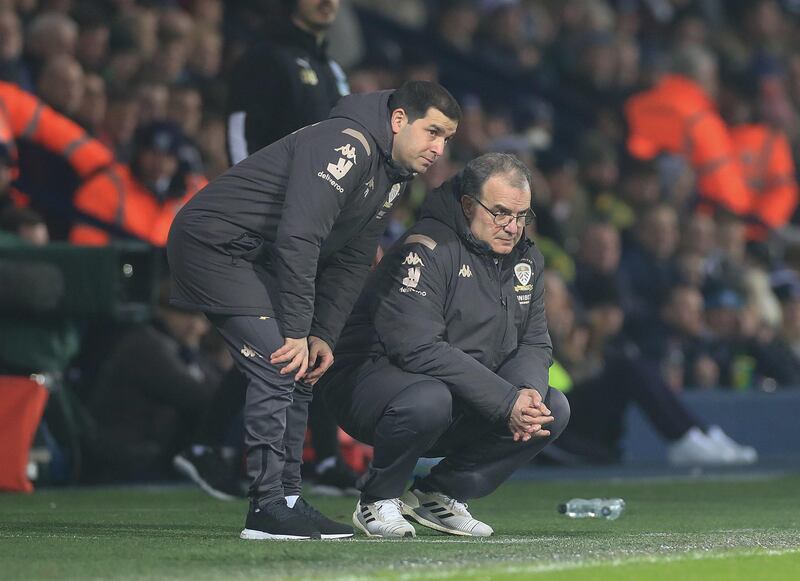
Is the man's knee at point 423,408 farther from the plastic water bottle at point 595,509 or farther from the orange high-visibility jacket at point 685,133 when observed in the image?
the orange high-visibility jacket at point 685,133

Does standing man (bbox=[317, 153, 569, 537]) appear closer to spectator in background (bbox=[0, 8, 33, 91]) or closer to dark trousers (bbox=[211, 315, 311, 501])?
dark trousers (bbox=[211, 315, 311, 501])

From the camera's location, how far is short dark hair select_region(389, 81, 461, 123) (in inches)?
221

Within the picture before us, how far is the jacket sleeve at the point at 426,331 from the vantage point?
5.80 meters

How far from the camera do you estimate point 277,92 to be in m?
7.34

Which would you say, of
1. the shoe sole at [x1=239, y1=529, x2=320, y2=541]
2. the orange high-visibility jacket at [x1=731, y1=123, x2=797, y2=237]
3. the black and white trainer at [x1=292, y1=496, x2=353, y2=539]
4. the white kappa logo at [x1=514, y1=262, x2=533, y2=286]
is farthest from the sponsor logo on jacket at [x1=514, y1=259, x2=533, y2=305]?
the orange high-visibility jacket at [x1=731, y1=123, x2=797, y2=237]

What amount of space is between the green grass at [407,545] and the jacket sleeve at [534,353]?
0.55 meters

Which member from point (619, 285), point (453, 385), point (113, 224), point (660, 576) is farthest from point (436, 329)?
point (619, 285)

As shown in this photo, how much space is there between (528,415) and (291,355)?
0.88 meters

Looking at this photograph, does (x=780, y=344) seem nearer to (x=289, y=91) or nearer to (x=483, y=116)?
(x=483, y=116)

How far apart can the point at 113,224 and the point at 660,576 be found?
5295 mm

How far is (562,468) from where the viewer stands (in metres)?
10.6

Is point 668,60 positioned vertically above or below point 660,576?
above

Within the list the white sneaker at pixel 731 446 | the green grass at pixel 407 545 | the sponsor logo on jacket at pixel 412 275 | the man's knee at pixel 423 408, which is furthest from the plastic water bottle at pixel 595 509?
the white sneaker at pixel 731 446

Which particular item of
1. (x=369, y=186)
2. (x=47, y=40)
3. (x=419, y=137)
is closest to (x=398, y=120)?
(x=419, y=137)
